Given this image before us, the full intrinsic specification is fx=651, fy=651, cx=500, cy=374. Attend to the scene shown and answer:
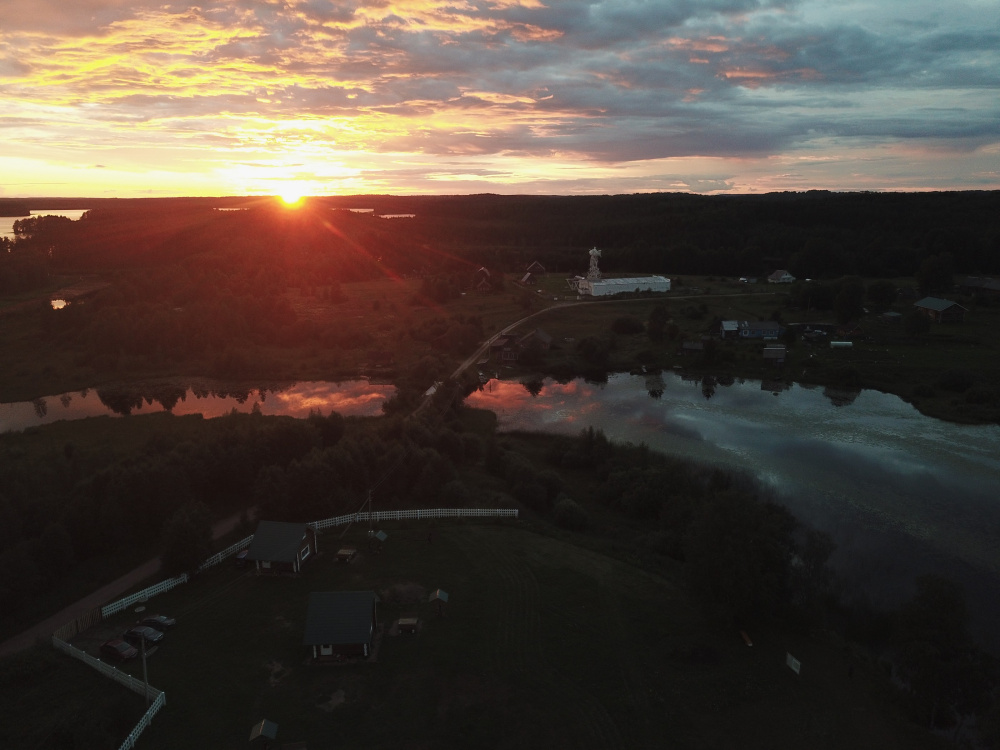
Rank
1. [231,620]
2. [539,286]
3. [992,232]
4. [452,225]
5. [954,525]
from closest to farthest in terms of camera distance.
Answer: [231,620], [954,525], [539,286], [992,232], [452,225]

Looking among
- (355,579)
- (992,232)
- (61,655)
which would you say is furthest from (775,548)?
(992,232)

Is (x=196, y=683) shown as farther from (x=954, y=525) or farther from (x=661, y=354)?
(x=661, y=354)

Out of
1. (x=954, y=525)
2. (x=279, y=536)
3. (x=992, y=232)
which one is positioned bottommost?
(x=954, y=525)

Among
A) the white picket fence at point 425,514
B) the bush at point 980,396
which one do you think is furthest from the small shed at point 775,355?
the white picket fence at point 425,514

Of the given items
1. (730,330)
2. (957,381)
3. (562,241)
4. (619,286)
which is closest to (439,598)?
(957,381)

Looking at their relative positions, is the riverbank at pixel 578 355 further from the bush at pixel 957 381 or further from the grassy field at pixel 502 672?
the grassy field at pixel 502 672
